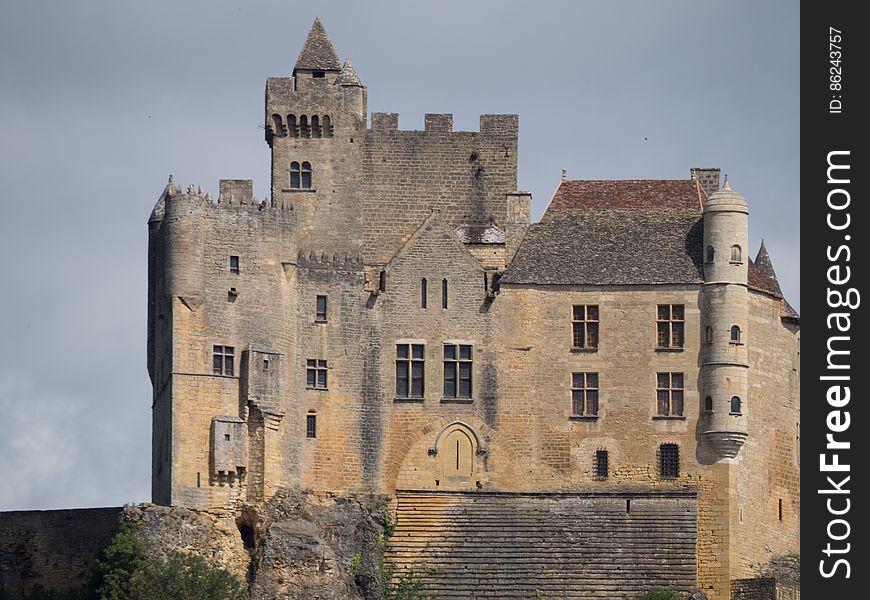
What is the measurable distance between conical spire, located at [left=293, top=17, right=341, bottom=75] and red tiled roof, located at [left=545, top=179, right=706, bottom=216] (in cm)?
835

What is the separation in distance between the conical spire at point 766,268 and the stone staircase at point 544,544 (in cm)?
792

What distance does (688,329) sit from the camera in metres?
94.9

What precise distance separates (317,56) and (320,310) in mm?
8546

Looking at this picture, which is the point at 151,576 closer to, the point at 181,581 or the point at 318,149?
the point at 181,581

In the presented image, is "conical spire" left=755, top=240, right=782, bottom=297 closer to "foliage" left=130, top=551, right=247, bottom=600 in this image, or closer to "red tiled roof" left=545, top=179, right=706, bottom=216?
"red tiled roof" left=545, top=179, right=706, bottom=216

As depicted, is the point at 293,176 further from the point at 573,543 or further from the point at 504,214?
the point at 573,543

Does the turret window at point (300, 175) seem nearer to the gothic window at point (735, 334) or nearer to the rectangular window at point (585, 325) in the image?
the rectangular window at point (585, 325)

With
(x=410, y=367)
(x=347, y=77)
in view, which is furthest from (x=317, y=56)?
(x=410, y=367)

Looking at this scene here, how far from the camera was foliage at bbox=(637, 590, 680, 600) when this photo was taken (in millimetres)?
90188

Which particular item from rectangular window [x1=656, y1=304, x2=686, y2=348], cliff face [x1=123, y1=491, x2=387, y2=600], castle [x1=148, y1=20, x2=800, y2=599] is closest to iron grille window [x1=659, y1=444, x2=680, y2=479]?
castle [x1=148, y1=20, x2=800, y2=599]

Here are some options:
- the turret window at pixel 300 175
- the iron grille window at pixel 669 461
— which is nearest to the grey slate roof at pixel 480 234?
the turret window at pixel 300 175

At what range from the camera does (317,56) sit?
9775 centimetres

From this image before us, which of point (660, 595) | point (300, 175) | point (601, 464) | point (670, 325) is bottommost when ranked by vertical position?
point (660, 595)
